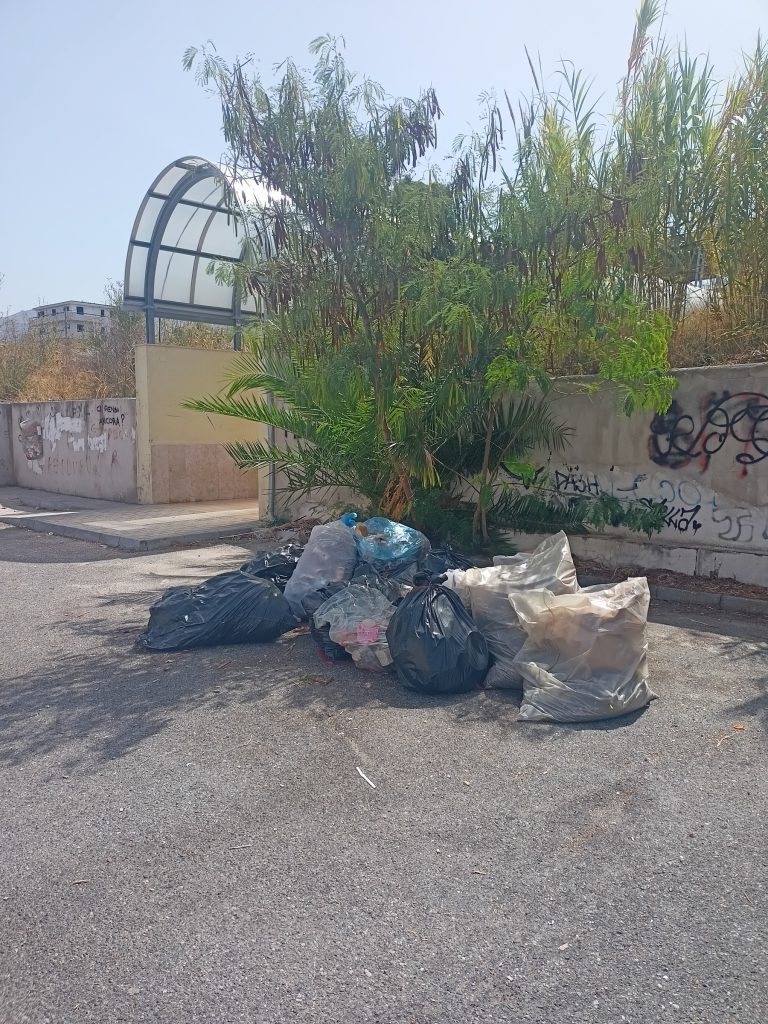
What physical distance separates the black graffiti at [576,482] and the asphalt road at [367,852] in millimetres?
3278

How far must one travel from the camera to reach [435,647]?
4.76 m

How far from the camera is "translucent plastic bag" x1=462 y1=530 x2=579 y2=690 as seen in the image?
488cm

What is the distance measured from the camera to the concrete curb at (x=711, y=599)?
21.7ft

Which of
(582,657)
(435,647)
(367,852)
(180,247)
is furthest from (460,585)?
(180,247)

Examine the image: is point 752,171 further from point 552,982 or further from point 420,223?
point 552,982

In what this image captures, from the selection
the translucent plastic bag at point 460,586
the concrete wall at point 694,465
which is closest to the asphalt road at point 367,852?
the translucent plastic bag at point 460,586

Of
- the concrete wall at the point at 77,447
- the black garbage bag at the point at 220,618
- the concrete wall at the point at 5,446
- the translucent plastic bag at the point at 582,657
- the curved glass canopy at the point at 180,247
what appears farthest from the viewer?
the concrete wall at the point at 5,446

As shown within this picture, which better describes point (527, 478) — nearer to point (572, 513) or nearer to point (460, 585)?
point (572, 513)

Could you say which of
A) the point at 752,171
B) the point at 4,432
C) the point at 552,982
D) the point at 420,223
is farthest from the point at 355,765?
the point at 4,432

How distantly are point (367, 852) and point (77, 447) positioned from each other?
14.0 meters

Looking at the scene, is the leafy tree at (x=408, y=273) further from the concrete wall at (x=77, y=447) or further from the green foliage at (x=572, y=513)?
the concrete wall at (x=77, y=447)

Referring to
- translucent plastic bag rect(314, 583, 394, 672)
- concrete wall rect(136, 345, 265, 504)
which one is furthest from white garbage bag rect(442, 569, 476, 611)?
concrete wall rect(136, 345, 265, 504)

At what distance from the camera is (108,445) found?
1485 cm

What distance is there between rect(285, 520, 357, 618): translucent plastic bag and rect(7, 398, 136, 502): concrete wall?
8.77 metres
